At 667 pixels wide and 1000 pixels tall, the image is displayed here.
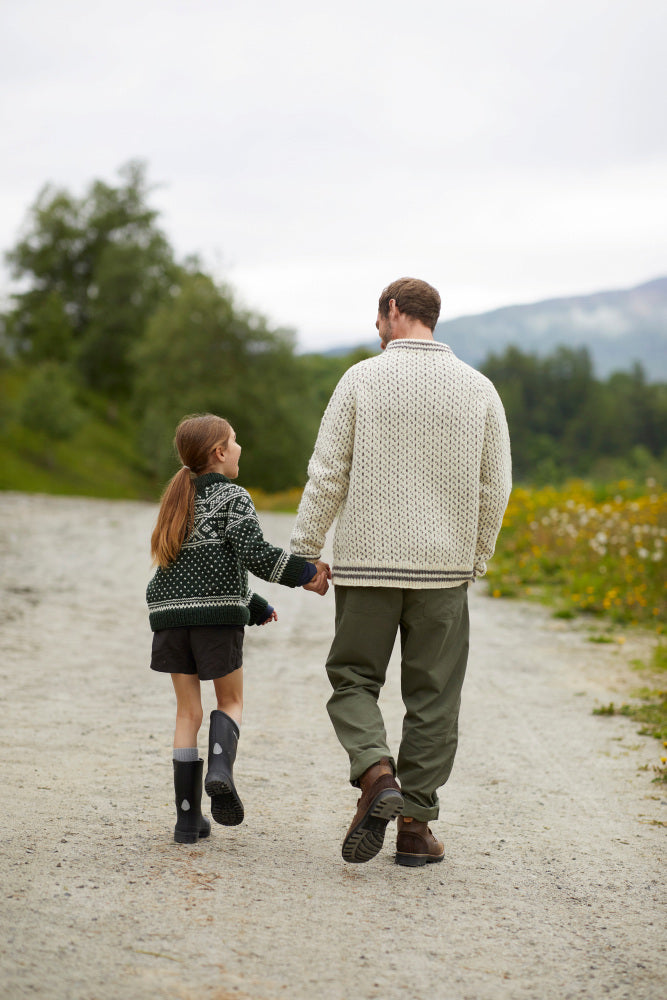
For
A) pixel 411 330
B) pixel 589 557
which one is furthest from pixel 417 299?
pixel 589 557

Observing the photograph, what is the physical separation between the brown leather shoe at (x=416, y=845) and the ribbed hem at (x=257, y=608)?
88 cm

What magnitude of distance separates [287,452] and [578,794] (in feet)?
125

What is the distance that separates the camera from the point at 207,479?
379cm

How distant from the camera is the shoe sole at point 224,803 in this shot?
354 centimetres

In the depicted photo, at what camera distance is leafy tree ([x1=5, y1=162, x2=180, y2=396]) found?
56.5 metres

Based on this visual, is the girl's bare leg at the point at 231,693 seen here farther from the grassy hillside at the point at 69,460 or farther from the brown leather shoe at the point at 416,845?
the grassy hillside at the point at 69,460

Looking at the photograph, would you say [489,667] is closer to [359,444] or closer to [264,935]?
[359,444]

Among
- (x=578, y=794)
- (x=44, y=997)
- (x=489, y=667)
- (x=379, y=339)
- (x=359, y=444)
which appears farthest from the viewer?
(x=489, y=667)

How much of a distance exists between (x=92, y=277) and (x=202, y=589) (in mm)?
61242

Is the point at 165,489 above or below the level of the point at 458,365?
below

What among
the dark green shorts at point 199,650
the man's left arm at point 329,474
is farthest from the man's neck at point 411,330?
the dark green shorts at point 199,650

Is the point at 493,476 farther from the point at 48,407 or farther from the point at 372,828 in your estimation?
the point at 48,407

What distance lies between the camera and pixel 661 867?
3727mm

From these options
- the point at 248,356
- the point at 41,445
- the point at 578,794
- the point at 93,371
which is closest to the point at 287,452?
the point at 248,356
